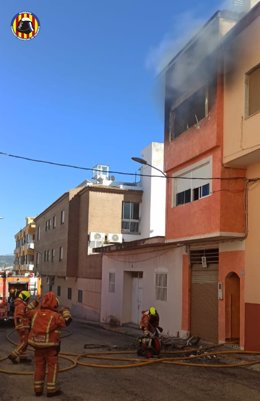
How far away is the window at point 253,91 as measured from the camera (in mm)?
13805

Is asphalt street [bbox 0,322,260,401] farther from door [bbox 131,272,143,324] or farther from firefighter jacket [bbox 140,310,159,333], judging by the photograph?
door [bbox 131,272,143,324]

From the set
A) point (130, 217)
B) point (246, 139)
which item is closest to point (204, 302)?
point (246, 139)

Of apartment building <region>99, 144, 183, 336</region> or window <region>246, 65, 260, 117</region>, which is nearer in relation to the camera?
window <region>246, 65, 260, 117</region>

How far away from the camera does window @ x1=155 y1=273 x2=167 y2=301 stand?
20219 mm

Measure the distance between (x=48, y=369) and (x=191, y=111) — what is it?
11.4 meters

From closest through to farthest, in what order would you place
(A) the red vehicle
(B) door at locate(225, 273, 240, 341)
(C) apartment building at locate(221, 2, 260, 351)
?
1. (C) apartment building at locate(221, 2, 260, 351)
2. (B) door at locate(225, 273, 240, 341)
3. (A) the red vehicle

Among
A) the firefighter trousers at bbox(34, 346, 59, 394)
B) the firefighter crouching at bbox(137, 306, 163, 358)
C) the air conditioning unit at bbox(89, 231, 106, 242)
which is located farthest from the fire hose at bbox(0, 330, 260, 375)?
the air conditioning unit at bbox(89, 231, 106, 242)

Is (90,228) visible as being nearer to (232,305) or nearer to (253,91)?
(232,305)

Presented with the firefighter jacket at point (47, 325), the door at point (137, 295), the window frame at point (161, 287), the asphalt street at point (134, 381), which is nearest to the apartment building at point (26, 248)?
the door at point (137, 295)

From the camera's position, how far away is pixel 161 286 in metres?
20.6

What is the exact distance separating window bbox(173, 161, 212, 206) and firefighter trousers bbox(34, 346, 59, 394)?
8.94 m

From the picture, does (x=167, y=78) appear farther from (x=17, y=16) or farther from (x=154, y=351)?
(x=154, y=351)

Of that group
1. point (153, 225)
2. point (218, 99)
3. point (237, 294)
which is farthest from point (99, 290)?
point (218, 99)

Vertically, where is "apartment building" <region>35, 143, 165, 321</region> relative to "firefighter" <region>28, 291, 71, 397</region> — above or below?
above
